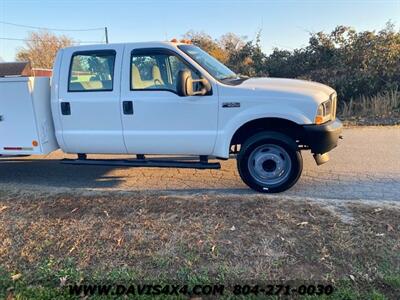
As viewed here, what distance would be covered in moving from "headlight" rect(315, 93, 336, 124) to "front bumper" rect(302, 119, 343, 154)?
A: 2.7 inches

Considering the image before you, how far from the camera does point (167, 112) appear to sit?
4.98 meters

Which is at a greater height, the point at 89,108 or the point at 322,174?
the point at 89,108

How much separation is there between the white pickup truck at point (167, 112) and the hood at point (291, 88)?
0.04 feet

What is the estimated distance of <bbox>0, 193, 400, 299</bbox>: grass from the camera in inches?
116

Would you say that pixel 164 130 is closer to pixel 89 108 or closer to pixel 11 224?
pixel 89 108

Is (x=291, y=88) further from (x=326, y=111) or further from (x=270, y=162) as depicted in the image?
(x=270, y=162)

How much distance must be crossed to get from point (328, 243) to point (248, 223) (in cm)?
81

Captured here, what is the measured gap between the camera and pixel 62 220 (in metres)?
4.05

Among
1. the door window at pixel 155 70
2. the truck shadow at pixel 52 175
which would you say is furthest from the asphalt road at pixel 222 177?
the door window at pixel 155 70

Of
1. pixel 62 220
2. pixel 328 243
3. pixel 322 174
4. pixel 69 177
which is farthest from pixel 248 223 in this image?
pixel 69 177

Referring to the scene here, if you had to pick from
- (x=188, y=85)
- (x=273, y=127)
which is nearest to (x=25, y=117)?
(x=188, y=85)

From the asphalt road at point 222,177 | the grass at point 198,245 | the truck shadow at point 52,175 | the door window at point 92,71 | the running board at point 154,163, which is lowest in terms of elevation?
the truck shadow at point 52,175

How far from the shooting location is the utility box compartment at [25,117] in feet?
17.1

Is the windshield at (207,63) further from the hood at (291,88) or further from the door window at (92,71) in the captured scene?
the door window at (92,71)
